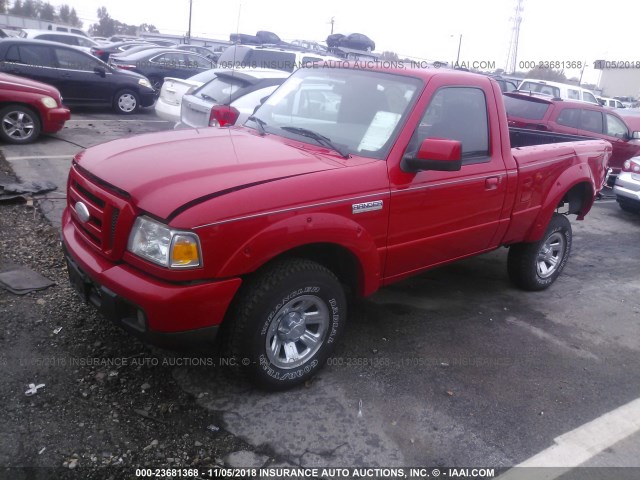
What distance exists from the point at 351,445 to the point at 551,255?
3.37 meters

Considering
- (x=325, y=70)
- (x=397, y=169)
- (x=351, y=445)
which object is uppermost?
(x=325, y=70)

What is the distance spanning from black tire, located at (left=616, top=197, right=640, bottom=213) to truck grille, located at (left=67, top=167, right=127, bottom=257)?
28.0ft

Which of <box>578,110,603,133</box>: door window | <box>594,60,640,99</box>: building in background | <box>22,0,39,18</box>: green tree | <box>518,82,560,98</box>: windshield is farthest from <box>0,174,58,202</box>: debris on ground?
<box>22,0,39,18</box>: green tree

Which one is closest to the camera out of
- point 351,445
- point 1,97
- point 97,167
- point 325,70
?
point 351,445

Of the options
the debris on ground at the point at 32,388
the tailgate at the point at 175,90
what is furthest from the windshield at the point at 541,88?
the debris on ground at the point at 32,388

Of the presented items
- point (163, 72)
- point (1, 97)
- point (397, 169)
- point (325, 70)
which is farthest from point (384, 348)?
point (163, 72)

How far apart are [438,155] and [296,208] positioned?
0.99 meters

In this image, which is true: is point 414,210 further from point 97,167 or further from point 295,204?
point 97,167

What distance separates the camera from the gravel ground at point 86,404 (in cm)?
276

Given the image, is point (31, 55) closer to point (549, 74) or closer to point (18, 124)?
point (18, 124)

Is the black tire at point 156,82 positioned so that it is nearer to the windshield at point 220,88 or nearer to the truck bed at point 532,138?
the windshield at point 220,88

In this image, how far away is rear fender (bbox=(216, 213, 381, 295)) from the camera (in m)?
2.89

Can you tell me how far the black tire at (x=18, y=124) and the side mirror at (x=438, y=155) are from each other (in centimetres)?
767

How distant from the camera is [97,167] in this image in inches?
129
